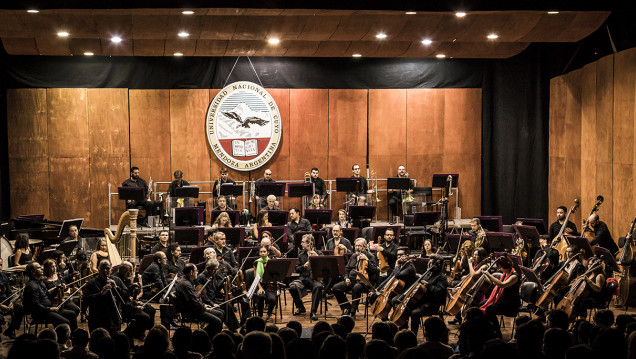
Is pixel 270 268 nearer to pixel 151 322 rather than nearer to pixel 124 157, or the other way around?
pixel 151 322

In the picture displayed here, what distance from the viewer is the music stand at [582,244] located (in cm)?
1107

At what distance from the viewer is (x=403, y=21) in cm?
1284

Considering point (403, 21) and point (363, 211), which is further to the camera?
point (363, 211)

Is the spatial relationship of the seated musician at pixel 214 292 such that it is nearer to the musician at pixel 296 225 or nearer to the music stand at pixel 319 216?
the musician at pixel 296 225

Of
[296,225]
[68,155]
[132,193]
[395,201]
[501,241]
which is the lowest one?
[501,241]

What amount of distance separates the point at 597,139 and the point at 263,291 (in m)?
7.67

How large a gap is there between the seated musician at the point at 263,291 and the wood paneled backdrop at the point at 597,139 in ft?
21.9

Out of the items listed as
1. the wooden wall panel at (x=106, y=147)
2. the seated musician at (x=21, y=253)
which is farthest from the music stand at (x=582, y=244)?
the wooden wall panel at (x=106, y=147)

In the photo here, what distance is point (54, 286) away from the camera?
10.8 m

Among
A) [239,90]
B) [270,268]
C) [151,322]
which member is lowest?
[151,322]

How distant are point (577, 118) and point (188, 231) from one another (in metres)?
8.75

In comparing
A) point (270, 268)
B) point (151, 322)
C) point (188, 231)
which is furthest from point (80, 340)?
point (188, 231)

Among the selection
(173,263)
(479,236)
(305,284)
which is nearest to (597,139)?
(479,236)

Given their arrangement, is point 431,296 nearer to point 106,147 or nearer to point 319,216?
point 319,216
